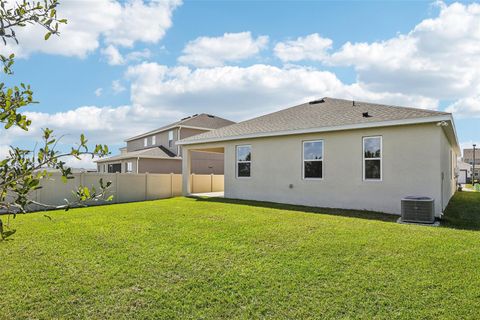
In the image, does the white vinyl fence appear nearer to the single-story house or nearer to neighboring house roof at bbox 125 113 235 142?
the single-story house

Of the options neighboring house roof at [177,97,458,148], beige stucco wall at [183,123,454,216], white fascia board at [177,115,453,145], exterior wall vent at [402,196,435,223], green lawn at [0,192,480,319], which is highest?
neighboring house roof at [177,97,458,148]

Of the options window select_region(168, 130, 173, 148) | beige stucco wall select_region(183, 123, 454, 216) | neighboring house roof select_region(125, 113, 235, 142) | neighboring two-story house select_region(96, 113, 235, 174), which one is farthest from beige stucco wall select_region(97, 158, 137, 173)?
beige stucco wall select_region(183, 123, 454, 216)

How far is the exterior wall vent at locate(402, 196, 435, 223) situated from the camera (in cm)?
878

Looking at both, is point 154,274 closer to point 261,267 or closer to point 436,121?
point 261,267

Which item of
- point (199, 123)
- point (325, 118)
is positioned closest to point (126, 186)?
point (325, 118)

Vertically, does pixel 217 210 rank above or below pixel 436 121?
below

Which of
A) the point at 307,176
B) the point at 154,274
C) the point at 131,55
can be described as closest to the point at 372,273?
the point at 154,274

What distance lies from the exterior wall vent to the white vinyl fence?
10289mm

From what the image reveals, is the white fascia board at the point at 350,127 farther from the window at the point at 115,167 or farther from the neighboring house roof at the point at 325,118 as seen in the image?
the window at the point at 115,167

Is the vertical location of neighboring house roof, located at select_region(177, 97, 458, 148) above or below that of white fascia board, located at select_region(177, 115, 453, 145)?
above

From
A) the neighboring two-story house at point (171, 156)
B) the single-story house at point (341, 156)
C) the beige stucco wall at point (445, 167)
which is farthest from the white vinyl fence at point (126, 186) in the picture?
the beige stucco wall at point (445, 167)

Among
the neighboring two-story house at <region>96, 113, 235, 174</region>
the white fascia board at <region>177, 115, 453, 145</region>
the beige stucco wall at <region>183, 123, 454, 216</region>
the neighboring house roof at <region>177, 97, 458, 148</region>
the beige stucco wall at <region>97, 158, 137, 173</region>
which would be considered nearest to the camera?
the white fascia board at <region>177, 115, 453, 145</region>

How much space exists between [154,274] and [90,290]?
92 centimetres

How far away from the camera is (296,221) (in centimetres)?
867
